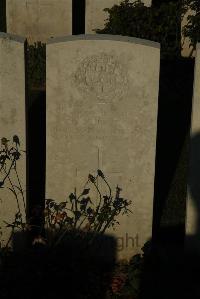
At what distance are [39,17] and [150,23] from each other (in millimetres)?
2159

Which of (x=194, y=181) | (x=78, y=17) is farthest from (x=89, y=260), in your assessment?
(x=78, y=17)

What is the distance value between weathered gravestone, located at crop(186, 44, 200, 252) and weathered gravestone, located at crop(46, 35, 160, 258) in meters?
0.30

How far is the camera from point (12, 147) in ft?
15.5

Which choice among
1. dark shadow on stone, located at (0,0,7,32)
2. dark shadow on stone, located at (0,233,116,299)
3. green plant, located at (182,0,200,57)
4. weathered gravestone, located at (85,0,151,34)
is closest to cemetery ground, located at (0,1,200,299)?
dark shadow on stone, located at (0,233,116,299)

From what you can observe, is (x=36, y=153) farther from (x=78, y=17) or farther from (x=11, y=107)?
(x=78, y=17)

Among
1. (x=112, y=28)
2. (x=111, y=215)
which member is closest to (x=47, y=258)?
(x=111, y=215)

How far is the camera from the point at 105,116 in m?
4.67

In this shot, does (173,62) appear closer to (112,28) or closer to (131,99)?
(112,28)

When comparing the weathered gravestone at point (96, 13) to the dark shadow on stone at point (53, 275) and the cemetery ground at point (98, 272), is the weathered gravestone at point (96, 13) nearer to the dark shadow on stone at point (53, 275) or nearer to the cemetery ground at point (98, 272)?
the cemetery ground at point (98, 272)

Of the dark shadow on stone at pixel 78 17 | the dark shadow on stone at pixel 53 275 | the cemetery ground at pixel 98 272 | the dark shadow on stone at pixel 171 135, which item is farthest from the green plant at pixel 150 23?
the dark shadow on stone at pixel 53 275

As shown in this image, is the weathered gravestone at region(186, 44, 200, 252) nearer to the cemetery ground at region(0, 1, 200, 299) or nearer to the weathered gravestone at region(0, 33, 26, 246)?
the cemetery ground at region(0, 1, 200, 299)

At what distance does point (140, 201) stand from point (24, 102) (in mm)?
1200

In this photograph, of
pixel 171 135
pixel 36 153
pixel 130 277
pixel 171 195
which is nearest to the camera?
pixel 130 277

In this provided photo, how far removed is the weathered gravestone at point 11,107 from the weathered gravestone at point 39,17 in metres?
5.35
